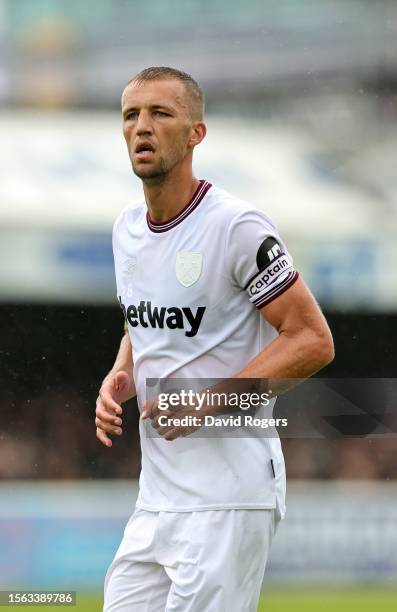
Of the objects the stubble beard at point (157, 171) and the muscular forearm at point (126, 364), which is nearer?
the stubble beard at point (157, 171)

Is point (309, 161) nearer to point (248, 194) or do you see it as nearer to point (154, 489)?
point (248, 194)

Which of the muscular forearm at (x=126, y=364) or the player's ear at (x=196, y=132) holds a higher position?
the player's ear at (x=196, y=132)

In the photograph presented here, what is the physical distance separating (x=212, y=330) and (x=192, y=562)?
1.88 ft

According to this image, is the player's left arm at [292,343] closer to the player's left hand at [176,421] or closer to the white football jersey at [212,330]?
the white football jersey at [212,330]

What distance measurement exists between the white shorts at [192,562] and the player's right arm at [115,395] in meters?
0.23

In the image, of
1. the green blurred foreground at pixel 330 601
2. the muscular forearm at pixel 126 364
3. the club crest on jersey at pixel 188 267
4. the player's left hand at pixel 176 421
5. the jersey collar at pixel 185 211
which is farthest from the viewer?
the green blurred foreground at pixel 330 601

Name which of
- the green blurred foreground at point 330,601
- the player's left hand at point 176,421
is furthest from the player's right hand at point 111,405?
the green blurred foreground at point 330,601

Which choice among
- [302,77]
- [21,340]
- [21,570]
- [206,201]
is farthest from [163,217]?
[302,77]

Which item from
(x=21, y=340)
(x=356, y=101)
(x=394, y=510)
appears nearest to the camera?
(x=21, y=340)

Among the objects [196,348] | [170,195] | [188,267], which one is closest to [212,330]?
[196,348]

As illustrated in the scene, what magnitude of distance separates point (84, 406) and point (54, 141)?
1.65 meters

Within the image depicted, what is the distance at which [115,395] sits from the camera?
3070 mm

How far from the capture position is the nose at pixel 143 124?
2938 mm

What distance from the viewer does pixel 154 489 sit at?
2.93 m
